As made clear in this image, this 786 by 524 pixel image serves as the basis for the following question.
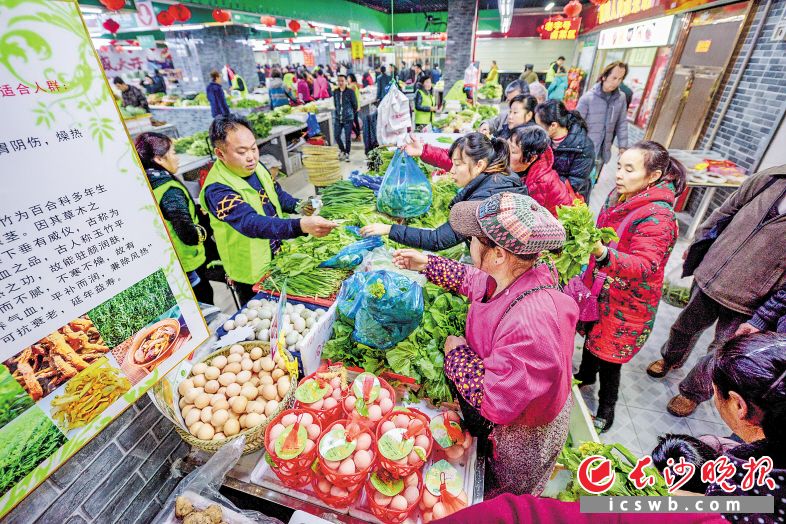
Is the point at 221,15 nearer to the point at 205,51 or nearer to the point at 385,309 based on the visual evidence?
the point at 205,51

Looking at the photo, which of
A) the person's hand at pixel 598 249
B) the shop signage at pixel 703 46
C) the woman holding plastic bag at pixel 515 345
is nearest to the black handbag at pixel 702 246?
the person's hand at pixel 598 249

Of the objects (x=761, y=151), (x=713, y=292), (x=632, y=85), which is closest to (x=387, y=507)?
(x=713, y=292)

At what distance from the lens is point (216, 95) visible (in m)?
8.55

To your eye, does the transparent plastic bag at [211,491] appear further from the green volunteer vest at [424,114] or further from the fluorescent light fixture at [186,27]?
the fluorescent light fixture at [186,27]

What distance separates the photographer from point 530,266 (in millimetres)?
1417

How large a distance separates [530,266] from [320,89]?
46.7ft

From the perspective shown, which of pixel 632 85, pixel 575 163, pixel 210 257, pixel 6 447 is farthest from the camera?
pixel 632 85

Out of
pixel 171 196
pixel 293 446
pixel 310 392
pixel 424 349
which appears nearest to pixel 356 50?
pixel 171 196

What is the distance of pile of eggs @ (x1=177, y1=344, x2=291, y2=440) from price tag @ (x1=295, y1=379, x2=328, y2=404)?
0.37 feet

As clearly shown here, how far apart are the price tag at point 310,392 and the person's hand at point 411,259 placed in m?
0.79

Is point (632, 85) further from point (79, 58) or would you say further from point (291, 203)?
point (79, 58)

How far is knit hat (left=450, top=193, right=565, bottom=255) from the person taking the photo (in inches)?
50.3

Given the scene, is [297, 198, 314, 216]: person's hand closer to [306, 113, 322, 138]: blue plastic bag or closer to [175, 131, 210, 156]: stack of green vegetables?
[175, 131, 210, 156]: stack of green vegetables

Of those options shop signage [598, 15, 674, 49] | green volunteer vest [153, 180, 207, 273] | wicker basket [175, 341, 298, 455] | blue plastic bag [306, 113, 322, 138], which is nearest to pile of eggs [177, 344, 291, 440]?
wicker basket [175, 341, 298, 455]
